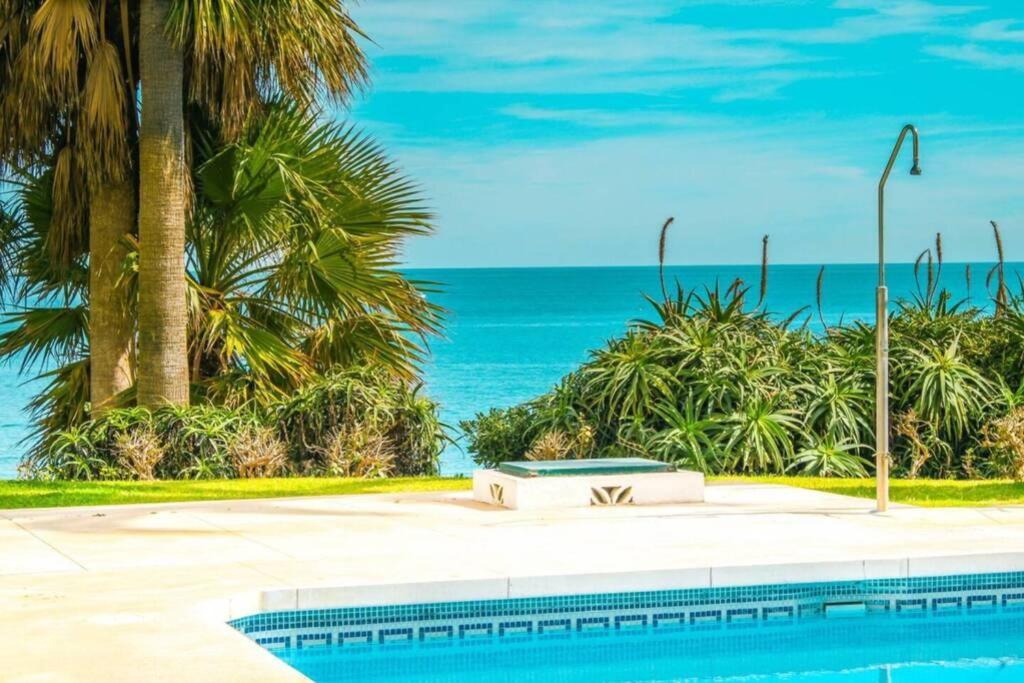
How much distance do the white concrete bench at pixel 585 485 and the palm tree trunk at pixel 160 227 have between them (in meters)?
4.11

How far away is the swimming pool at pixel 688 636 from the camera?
23.6 ft

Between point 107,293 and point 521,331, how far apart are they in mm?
61382

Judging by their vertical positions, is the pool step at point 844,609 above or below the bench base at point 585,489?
below

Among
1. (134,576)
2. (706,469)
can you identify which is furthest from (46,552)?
(706,469)

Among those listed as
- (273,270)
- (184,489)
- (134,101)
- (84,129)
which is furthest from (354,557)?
(134,101)

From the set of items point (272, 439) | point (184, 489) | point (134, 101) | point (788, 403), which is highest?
point (134, 101)

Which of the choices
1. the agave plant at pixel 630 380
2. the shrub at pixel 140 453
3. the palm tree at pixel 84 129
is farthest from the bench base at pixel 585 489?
the palm tree at pixel 84 129

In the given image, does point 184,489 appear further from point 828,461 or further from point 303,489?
point 828,461

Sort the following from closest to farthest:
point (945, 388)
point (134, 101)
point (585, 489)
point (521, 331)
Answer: point (585, 489) → point (945, 388) → point (134, 101) → point (521, 331)

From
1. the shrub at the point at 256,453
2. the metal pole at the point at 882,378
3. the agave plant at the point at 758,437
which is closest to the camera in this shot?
the metal pole at the point at 882,378

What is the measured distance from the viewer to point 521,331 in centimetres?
7581

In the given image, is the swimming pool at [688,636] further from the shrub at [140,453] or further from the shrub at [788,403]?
the shrub at [140,453]

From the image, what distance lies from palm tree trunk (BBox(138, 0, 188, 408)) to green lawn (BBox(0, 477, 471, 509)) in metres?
1.62

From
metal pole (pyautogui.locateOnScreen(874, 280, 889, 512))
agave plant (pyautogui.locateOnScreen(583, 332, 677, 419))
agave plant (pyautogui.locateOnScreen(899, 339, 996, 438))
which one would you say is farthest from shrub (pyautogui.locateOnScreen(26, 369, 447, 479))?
metal pole (pyautogui.locateOnScreen(874, 280, 889, 512))
